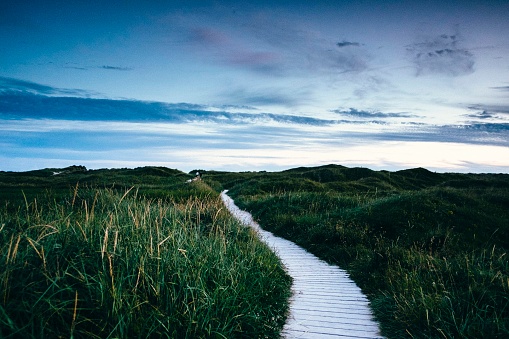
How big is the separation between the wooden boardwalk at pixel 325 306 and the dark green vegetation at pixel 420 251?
294 millimetres

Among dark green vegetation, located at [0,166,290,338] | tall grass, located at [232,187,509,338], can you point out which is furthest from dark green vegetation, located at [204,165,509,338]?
dark green vegetation, located at [0,166,290,338]

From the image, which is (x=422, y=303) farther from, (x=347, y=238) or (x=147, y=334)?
(x=347, y=238)

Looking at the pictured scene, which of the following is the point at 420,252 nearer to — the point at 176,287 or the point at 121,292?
the point at 176,287

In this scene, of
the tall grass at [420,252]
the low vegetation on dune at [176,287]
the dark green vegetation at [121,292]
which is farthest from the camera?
the tall grass at [420,252]

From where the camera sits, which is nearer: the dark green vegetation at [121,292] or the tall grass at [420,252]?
the dark green vegetation at [121,292]

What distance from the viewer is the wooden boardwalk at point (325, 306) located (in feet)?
19.8

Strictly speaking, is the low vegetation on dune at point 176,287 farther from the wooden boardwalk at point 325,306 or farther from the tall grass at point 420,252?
the wooden boardwalk at point 325,306

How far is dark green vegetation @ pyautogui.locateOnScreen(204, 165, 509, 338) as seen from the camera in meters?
6.00

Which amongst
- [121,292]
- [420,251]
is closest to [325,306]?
[121,292]

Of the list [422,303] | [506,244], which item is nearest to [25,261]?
[422,303]

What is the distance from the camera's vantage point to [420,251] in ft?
34.5

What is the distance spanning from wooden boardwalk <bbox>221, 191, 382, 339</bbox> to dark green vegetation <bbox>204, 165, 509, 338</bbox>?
294 mm

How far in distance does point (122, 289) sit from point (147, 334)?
2.60ft

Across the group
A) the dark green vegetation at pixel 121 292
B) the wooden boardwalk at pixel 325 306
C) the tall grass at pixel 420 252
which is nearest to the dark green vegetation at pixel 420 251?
the tall grass at pixel 420 252
